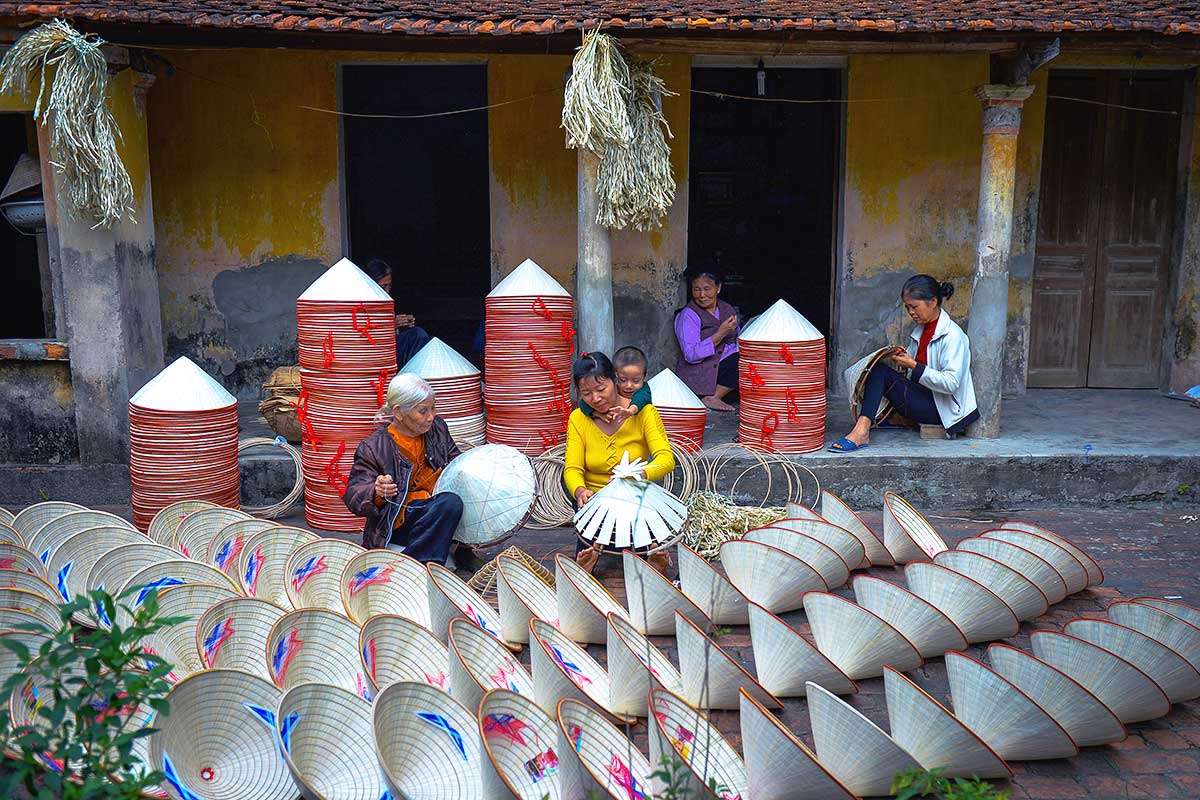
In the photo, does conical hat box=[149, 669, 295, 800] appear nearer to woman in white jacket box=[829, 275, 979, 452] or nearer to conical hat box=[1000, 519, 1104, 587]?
conical hat box=[1000, 519, 1104, 587]

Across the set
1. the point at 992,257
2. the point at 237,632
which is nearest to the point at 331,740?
the point at 237,632

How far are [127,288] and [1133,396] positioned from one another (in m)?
7.15

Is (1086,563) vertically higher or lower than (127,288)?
lower

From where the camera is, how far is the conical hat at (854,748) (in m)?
2.84

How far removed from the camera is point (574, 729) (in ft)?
9.28

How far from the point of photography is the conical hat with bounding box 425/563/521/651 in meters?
3.86

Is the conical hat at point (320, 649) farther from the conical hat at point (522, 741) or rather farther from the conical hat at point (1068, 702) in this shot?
the conical hat at point (1068, 702)

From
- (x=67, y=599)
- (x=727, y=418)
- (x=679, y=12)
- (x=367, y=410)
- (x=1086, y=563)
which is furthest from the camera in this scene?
(x=727, y=418)

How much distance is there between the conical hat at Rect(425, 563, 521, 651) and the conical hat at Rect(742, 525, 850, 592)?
118 centimetres

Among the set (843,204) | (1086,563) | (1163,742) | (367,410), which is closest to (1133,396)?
(843,204)

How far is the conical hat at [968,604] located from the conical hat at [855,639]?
0.40 meters

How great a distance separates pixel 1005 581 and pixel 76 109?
210 inches

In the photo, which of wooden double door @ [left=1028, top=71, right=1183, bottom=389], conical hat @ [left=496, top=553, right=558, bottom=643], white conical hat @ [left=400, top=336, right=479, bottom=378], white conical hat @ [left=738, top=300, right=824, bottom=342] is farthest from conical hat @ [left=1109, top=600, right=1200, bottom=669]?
wooden double door @ [left=1028, top=71, right=1183, bottom=389]

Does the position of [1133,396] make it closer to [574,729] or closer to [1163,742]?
[1163,742]
